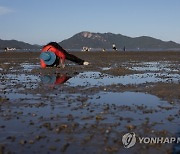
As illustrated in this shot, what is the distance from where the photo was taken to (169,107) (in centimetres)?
1559

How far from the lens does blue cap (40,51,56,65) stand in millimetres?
38562

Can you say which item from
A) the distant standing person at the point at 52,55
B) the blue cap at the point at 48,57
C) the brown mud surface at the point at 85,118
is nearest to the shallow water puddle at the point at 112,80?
the brown mud surface at the point at 85,118

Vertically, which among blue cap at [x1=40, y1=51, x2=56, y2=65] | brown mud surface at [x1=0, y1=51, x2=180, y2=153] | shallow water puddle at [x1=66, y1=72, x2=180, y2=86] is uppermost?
blue cap at [x1=40, y1=51, x2=56, y2=65]

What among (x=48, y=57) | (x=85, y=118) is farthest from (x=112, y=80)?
(x=48, y=57)

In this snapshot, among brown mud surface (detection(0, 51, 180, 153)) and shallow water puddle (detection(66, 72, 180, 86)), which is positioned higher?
shallow water puddle (detection(66, 72, 180, 86))

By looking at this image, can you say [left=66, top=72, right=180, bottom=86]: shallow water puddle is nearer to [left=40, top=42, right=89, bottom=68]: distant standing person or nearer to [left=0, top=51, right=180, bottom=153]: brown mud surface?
[left=0, top=51, right=180, bottom=153]: brown mud surface

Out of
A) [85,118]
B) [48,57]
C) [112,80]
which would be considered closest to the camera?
[85,118]

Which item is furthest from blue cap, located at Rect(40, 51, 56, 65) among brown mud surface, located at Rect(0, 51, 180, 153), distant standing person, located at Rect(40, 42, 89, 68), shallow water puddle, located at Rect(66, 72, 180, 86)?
brown mud surface, located at Rect(0, 51, 180, 153)

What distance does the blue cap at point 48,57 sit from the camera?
38.6 metres

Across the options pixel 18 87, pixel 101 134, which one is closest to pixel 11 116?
pixel 101 134

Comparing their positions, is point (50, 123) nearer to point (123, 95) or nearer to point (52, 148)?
point (52, 148)

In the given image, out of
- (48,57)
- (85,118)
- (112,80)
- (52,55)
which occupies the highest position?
(52,55)

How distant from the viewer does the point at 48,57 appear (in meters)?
38.8

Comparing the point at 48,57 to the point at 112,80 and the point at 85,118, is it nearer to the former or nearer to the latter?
the point at 112,80
